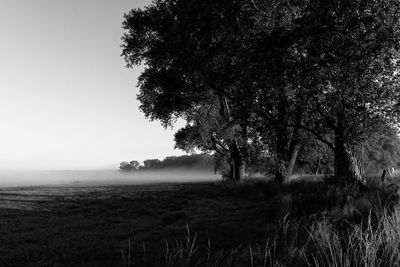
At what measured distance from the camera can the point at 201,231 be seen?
37.9 ft

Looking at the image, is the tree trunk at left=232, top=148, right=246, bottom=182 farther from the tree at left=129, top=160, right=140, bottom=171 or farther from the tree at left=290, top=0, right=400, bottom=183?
the tree at left=129, top=160, right=140, bottom=171

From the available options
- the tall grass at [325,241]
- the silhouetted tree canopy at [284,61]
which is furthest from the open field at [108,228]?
the silhouetted tree canopy at [284,61]

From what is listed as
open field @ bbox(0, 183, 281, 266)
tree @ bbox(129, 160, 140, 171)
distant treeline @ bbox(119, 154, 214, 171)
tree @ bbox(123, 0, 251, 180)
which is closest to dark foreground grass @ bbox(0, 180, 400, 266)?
open field @ bbox(0, 183, 281, 266)

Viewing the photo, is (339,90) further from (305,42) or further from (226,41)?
(226,41)

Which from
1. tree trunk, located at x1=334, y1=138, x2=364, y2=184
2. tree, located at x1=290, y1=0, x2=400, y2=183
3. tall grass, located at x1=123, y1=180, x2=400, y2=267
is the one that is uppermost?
tree, located at x1=290, y1=0, x2=400, y2=183

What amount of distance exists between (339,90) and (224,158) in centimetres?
2518

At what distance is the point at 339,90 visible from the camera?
1830 centimetres

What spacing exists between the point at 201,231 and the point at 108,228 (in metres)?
3.83

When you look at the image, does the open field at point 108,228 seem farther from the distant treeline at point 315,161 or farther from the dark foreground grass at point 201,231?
the distant treeline at point 315,161

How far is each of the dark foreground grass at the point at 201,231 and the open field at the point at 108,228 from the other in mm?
30

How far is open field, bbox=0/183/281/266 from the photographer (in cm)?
928

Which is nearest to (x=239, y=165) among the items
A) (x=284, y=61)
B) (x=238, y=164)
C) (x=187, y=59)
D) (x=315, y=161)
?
(x=238, y=164)

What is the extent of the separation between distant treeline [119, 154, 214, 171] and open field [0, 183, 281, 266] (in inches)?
5504

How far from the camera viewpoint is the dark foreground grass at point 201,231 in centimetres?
672
